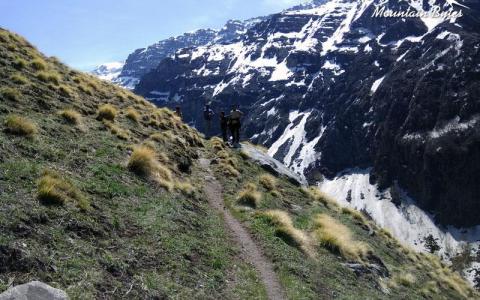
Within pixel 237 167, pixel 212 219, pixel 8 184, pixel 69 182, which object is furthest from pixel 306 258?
pixel 237 167

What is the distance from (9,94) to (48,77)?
6256mm

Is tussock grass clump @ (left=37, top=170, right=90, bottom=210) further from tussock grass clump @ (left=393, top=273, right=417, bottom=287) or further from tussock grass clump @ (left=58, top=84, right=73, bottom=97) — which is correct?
tussock grass clump @ (left=393, top=273, right=417, bottom=287)

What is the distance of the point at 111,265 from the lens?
12711 millimetres

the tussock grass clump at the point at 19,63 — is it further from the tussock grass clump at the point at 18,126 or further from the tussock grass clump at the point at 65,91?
the tussock grass clump at the point at 18,126

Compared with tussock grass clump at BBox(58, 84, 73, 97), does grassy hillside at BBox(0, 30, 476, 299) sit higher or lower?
lower

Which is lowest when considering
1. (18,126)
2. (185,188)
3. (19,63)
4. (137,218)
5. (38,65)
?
(137,218)

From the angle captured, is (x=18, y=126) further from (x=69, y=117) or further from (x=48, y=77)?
(x=48, y=77)

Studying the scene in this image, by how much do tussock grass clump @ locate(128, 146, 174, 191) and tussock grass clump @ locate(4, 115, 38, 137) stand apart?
4.33 m

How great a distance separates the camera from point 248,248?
1941cm

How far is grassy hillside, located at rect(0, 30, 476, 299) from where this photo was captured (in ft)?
40.9

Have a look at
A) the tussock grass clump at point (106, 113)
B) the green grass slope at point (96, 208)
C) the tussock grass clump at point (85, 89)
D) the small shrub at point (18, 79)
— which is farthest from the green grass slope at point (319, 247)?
the small shrub at point (18, 79)

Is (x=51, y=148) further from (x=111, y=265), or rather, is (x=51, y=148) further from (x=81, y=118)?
(x=111, y=265)

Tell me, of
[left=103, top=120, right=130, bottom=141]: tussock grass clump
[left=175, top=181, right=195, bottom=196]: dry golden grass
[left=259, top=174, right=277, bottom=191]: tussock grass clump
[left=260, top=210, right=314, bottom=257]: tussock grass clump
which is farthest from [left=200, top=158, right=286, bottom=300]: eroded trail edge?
[left=103, top=120, right=130, bottom=141]: tussock grass clump

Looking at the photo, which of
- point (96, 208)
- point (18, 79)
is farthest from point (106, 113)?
point (96, 208)
